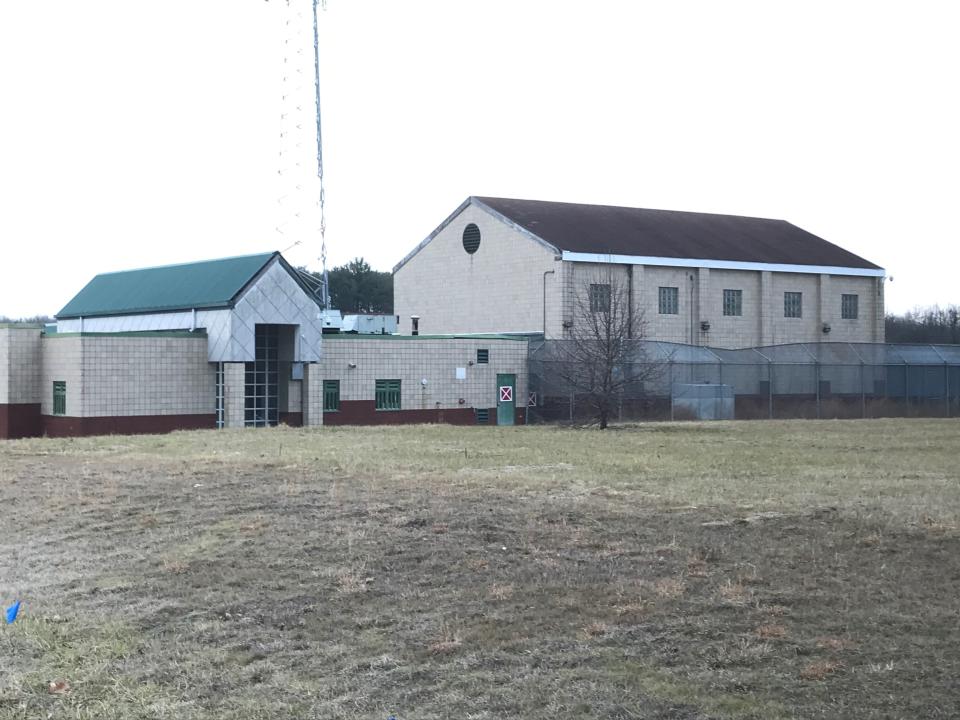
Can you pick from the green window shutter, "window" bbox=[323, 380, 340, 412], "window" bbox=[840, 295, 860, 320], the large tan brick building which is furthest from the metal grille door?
"window" bbox=[840, 295, 860, 320]

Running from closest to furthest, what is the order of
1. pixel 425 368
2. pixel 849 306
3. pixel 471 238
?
1. pixel 425 368
2. pixel 471 238
3. pixel 849 306

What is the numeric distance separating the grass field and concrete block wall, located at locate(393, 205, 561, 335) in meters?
32.8

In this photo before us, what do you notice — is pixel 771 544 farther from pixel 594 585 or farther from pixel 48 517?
pixel 48 517

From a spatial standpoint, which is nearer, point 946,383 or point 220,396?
point 220,396

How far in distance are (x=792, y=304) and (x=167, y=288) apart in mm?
30633

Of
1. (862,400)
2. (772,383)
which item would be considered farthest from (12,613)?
(862,400)

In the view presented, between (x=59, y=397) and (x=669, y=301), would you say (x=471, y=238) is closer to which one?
(x=669, y=301)

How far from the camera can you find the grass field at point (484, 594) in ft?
30.1

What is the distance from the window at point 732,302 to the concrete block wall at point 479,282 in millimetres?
9996

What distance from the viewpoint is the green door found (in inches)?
1877

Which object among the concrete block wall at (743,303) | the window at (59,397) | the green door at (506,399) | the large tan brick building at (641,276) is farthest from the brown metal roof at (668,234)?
the window at (59,397)

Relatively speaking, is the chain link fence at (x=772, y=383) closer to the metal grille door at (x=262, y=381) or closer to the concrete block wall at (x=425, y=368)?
Result: the concrete block wall at (x=425, y=368)

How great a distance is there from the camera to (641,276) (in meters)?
54.8

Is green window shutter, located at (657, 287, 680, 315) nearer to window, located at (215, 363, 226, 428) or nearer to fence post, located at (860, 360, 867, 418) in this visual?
fence post, located at (860, 360, 867, 418)
